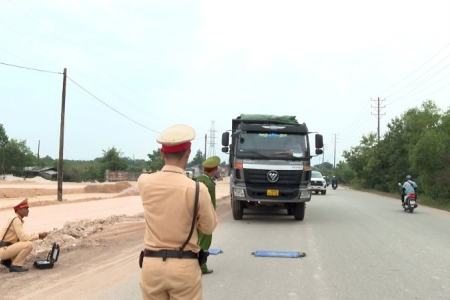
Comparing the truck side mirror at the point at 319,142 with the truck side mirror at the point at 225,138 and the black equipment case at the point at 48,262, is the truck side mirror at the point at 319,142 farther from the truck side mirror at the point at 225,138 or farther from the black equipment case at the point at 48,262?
the black equipment case at the point at 48,262

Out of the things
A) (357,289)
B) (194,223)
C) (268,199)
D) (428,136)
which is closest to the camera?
(194,223)

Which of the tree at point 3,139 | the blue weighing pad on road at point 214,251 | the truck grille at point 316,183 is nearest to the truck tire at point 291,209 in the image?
the blue weighing pad on road at point 214,251

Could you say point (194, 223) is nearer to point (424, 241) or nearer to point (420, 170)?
point (424, 241)

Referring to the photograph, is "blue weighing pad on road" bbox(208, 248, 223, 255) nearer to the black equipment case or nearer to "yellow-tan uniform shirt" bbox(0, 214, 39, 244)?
the black equipment case

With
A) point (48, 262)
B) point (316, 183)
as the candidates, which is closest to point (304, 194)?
point (48, 262)

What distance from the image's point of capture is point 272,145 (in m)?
15.4

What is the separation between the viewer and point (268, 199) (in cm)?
1497

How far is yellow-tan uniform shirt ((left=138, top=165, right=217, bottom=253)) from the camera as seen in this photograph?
321 cm

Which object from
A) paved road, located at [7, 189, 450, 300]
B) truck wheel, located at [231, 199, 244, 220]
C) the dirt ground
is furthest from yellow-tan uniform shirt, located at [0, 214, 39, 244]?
truck wheel, located at [231, 199, 244, 220]

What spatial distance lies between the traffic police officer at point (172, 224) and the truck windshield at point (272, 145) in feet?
39.1

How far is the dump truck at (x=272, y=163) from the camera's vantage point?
14953 millimetres

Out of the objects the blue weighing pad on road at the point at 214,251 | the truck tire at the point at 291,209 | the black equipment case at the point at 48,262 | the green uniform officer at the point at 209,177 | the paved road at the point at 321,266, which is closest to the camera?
the paved road at the point at 321,266

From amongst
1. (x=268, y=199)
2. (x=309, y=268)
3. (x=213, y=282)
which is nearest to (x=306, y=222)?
(x=268, y=199)

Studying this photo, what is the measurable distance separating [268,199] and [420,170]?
1918 centimetres
